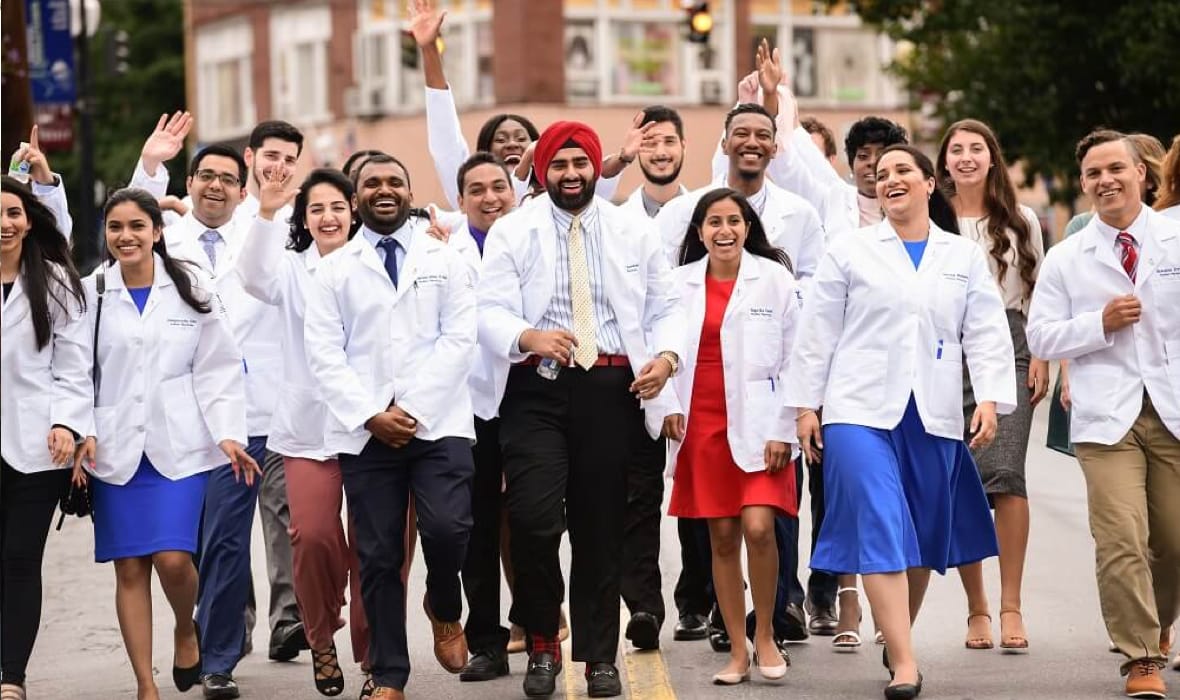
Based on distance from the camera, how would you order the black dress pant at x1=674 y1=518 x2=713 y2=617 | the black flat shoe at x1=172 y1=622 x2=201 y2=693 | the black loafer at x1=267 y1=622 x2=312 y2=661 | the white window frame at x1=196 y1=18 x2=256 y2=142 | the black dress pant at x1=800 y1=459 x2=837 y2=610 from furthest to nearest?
the white window frame at x1=196 y1=18 x2=256 y2=142 < the black dress pant at x1=800 y1=459 x2=837 y2=610 < the black dress pant at x1=674 y1=518 x2=713 y2=617 < the black loafer at x1=267 y1=622 x2=312 y2=661 < the black flat shoe at x1=172 y1=622 x2=201 y2=693

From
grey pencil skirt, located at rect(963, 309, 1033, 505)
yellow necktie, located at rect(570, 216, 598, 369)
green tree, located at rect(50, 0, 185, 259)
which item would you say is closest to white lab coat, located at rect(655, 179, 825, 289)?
grey pencil skirt, located at rect(963, 309, 1033, 505)

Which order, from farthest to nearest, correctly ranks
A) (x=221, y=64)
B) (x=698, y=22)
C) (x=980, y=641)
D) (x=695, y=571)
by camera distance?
(x=221, y=64), (x=698, y=22), (x=695, y=571), (x=980, y=641)

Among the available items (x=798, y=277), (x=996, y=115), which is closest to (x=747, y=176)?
(x=798, y=277)

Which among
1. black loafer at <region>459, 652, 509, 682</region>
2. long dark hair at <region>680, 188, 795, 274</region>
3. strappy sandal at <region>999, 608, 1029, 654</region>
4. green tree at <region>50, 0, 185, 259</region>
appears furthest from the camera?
green tree at <region>50, 0, 185, 259</region>

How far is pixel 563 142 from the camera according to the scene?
369 inches

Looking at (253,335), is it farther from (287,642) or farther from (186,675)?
(186,675)

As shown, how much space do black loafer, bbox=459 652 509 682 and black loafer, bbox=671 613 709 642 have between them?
115 cm

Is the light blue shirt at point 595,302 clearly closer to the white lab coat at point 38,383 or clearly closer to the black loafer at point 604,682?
the black loafer at point 604,682

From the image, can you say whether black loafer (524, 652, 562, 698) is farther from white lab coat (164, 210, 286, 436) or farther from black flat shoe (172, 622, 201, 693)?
white lab coat (164, 210, 286, 436)

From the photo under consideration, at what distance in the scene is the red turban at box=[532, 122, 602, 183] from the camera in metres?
9.38

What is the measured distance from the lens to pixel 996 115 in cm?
3181

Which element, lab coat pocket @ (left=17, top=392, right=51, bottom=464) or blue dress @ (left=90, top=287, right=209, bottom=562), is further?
blue dress @ (left=90, top=287, right=209, bottom=562)

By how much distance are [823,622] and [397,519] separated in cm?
275

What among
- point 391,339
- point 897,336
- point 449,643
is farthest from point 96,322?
point 897,336
